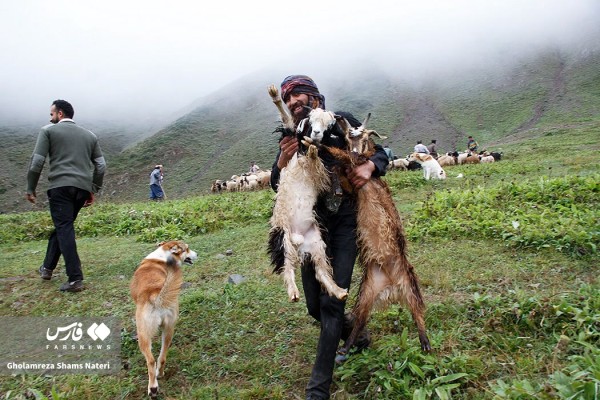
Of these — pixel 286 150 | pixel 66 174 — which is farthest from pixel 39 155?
pixel 286 150

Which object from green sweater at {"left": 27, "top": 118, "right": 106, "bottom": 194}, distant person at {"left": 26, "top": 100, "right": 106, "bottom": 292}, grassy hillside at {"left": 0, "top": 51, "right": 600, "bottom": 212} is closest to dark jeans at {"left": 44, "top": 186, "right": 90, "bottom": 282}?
distant person at {"left": 26, "top": 100, "right": 106, "bottom": 292}

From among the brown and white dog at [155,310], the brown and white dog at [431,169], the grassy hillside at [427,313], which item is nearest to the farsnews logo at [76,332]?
the grassy hillside at [427,313]

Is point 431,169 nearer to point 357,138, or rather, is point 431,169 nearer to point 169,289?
point 357,138

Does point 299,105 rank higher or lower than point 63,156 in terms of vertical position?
higher

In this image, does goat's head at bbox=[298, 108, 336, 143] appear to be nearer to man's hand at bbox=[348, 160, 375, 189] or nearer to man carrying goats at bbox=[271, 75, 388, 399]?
man carrying goats at bbox=[271, 75, 388, 399]

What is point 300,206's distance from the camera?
3.16 meters

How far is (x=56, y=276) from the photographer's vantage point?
6020 mm

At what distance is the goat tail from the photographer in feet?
10.3

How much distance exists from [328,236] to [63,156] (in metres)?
3.96

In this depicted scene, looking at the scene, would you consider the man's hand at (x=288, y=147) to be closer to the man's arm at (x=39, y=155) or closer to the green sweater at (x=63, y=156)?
the green sweater at (x=63, y=156)

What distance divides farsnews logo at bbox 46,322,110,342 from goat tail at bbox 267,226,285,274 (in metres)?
2.11

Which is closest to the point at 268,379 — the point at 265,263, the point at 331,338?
the point at 331,338

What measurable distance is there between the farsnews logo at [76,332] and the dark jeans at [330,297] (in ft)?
7.77

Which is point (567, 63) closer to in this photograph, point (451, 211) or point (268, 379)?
point (451, 211)
